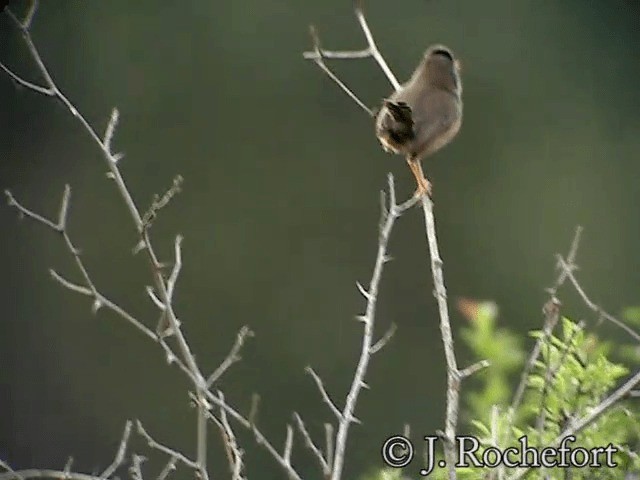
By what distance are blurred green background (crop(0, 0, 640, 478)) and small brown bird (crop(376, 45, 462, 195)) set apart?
365mm

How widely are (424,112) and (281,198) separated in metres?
0.59

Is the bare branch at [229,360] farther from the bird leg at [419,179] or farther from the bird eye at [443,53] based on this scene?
the bird eye at [443,53]

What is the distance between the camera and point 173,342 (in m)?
2.41

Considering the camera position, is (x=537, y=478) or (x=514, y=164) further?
(x=514, y=164)

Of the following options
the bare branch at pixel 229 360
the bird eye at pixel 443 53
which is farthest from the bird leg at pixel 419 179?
the bare branch at pixel 229 360

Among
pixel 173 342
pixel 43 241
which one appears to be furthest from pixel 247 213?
pixel 43 241

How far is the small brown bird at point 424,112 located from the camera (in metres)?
1.97

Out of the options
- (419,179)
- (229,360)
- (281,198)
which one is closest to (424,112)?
(419,179)

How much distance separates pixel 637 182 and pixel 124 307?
1.36m

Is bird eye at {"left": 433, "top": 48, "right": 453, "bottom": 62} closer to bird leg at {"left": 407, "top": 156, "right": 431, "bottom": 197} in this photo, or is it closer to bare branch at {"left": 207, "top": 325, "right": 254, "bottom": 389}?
bird leg at {"left": 407, "top": 156, "right": 431, "bottom": 197}

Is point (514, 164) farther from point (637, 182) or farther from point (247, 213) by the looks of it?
point (247, 213)

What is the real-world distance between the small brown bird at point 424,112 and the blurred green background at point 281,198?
37cm

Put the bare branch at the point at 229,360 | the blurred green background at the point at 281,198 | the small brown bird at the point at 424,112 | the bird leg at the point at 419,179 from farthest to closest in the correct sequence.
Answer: the blurred green background at the point at 281,198, the bird leg at the point at 419,179, the small brown bird at the point at 424,112, the bare branch at the point at 229,360

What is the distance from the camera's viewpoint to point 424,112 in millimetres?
2004
